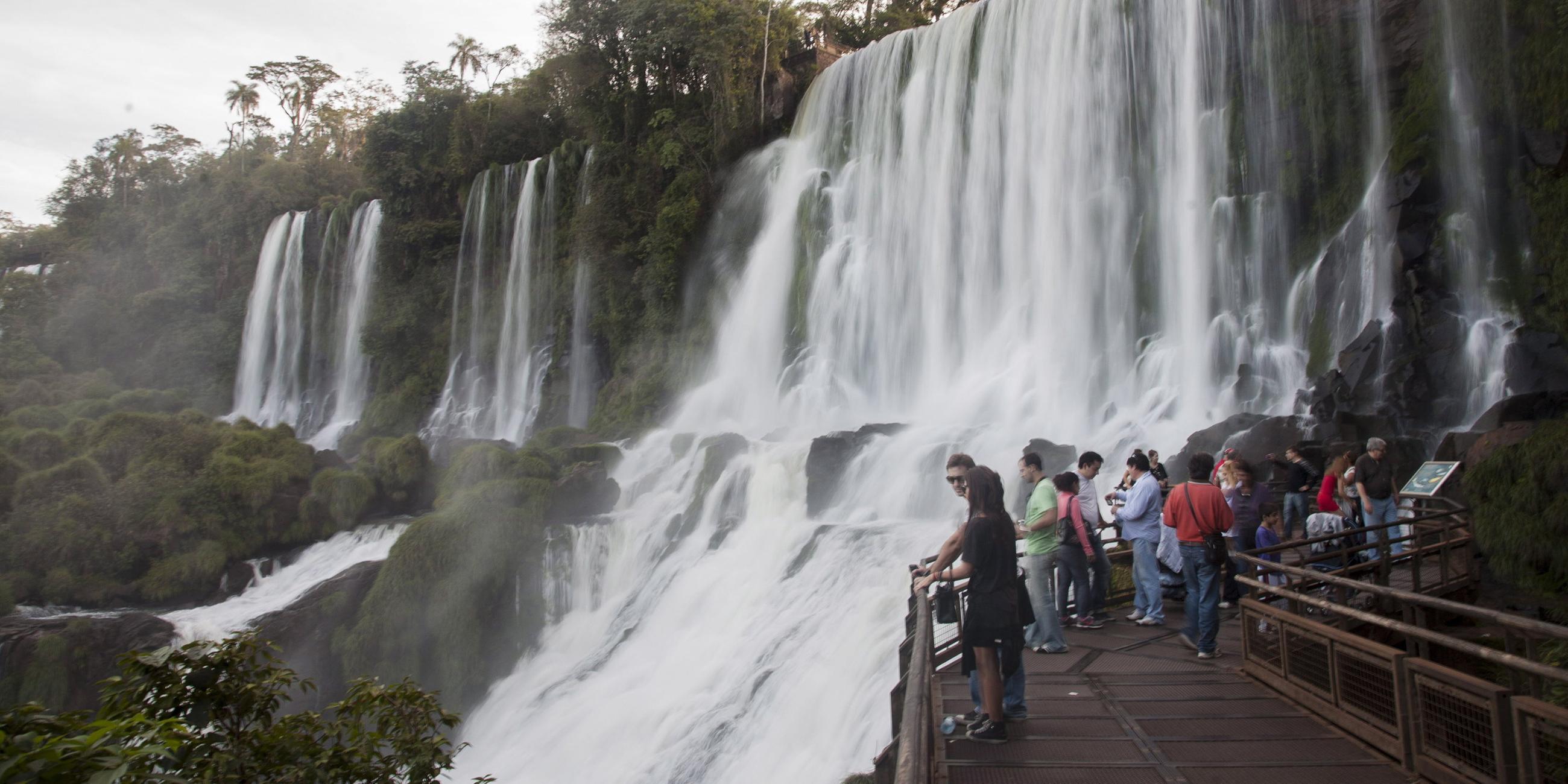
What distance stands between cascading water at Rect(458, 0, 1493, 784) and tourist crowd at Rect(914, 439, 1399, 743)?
101 inches

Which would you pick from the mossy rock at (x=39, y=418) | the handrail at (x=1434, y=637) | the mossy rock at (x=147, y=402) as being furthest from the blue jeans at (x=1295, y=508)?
the mossy rock at (x=147, y=402)

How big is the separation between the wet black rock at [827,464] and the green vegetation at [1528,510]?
28.3ft

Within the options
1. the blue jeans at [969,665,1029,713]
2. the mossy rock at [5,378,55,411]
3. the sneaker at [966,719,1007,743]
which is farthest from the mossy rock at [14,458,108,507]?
the sneaker at [966,719,1007,743]

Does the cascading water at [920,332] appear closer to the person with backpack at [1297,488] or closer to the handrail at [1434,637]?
the handrail at [1434,637]

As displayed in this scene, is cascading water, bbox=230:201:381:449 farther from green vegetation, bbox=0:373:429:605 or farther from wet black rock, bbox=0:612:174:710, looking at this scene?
wet black rock, bbox=0:612:174:710

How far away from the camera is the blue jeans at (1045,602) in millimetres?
7152

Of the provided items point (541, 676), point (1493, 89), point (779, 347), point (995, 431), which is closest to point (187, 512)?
point (541, 676)

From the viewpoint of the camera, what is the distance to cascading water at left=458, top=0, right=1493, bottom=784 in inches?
470

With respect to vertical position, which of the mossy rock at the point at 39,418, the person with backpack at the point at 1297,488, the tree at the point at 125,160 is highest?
the tree at the point at 125,160

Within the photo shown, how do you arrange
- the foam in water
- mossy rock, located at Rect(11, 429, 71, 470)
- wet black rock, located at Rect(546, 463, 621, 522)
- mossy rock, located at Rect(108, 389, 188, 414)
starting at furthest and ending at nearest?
mossy rock, located at Rect(108, 389, 188, 414) → mossy rock, located at Rect(11, 429, 71, 470) → wet black rock, located at Rect(546, 463, 621, 522) → the foam in water

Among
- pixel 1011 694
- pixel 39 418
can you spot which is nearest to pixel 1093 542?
pixel 1011 694

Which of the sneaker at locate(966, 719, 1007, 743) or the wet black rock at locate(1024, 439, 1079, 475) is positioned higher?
the wet black rock at locate(1024, 439, 1079, 475)

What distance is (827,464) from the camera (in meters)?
16.2

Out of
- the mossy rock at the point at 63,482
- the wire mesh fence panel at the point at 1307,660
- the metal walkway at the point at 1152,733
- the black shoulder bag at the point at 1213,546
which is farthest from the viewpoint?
the mossy rock at the point at 63,482
